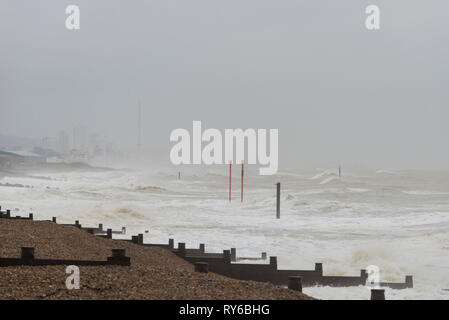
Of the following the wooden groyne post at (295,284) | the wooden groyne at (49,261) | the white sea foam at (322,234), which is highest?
the wooden groyne at (49,261)

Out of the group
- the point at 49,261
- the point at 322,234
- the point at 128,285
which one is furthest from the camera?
the point at 322,234

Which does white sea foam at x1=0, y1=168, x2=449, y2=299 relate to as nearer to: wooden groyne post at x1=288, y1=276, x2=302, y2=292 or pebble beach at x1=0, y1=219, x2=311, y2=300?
wooden groyne post at x1=288, y1=276, x2=302, y2=292

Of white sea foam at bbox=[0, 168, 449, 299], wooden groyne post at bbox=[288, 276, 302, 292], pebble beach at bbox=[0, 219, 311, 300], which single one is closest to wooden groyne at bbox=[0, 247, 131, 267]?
pebble beach at bbox=[0, 219, 311, 300]

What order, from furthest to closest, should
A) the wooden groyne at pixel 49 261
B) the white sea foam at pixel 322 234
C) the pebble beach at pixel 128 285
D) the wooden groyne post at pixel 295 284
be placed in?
the white sea foam at pixel 322 234 < the wooden groyne at pixel 49 261 < the wooden groyne post at pixel 295 284 < the pebble beach at pixel 128 285

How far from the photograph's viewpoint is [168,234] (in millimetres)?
27828

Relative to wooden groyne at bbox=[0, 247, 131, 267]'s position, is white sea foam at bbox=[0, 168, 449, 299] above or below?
below

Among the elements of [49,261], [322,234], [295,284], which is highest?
[49,261]

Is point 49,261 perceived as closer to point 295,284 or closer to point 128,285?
point 128,285

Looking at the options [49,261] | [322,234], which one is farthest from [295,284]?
[322,234]

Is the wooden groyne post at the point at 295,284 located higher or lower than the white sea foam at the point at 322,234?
higher

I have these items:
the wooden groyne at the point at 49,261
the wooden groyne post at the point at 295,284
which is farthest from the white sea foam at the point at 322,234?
the wooden groyne at the point at 49,261

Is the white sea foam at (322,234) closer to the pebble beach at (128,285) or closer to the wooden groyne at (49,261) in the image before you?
the wooden groyne at (49,261)
